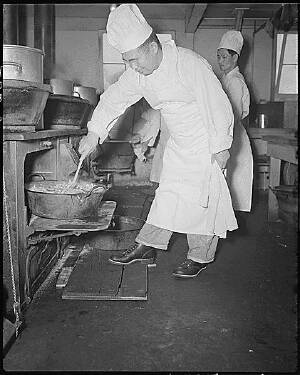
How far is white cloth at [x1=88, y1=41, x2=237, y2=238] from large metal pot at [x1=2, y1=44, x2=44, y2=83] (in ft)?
1.66

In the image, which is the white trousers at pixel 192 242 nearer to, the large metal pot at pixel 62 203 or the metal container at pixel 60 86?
the large metal pot at pixel 62 203

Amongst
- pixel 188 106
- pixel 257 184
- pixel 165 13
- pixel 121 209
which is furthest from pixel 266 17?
pixel 188 106

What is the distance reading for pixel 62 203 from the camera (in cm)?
233

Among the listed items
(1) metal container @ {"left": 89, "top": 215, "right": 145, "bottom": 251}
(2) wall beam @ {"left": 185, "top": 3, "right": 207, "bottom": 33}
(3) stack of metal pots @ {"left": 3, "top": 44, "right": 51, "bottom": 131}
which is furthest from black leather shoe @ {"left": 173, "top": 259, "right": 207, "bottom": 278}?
(2) wall beam @ {"left": 185, "top": 3, "right": 207, "bottom": 33}

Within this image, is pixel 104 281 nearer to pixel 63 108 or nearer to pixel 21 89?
pixel 21 89

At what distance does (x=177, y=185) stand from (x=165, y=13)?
492 centimetres

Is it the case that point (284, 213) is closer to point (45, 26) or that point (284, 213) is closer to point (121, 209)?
point (121, 209)

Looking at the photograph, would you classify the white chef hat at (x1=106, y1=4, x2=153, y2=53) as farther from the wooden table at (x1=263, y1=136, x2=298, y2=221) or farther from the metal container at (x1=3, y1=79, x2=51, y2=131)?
the wooden table at (x1=263, y1=136, x2=298, y2=221)

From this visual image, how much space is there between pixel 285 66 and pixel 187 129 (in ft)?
17.0

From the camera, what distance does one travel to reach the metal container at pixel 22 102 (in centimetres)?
200

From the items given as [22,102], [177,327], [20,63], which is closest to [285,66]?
[20,63]

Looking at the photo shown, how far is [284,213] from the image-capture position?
3896 millimetres

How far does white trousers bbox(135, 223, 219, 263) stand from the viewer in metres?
2.73

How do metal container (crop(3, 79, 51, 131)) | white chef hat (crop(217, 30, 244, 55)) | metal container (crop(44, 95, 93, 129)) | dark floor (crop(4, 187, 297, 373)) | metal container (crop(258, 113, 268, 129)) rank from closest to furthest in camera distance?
dark floor (crop(4, 187, 297, 373)) → metal container (crop(3, 79, 51, 131)) → metal container (crop(44, 95, 93, 129)) → white chef hat (crop(217, 30, 244, 55)) → metal container (crop(258, 113, 268, 129))
